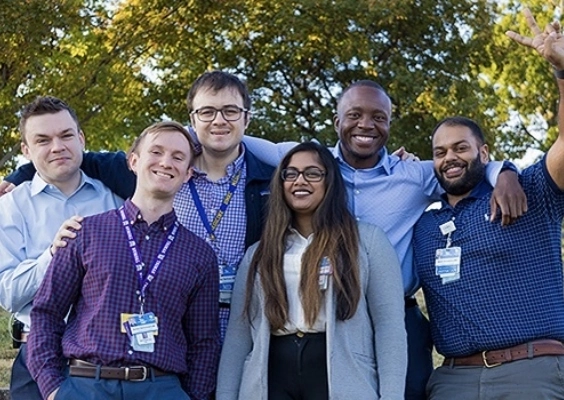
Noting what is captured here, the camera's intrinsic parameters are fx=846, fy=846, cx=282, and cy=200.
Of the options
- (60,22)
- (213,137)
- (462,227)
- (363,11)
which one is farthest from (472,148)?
(363,11)

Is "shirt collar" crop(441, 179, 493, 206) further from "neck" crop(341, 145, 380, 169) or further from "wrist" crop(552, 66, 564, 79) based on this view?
"wrist" crop(552, 66, 564, 79)

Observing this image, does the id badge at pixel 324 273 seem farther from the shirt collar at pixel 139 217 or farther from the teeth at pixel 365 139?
the teeth at pixel 365 139

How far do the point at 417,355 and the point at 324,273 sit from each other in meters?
1.07

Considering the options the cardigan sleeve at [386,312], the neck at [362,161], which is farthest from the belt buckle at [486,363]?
the neck at [362,161]

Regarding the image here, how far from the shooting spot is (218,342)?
4590 millimetres

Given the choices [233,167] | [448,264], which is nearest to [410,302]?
[448,264]

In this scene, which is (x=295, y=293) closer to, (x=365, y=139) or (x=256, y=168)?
(x=256, y=168)

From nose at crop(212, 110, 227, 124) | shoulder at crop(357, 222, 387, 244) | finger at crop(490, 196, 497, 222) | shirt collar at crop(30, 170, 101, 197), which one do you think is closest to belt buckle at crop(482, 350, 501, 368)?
finger at crop(490, 196, 497, 222)

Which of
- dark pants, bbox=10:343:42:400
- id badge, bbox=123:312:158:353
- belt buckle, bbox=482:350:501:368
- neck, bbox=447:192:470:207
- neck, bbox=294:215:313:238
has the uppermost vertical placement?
neck, bbox=447:192:470:207

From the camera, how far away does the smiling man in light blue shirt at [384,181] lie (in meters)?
5.21

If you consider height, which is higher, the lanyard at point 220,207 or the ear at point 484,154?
the ear at point 484,154

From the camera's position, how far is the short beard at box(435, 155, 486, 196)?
5180 mm

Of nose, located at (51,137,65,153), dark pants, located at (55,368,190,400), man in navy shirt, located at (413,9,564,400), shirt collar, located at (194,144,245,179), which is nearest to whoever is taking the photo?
dark pants, located at (55,368,190,400)

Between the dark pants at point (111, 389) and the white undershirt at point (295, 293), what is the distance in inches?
27.8
